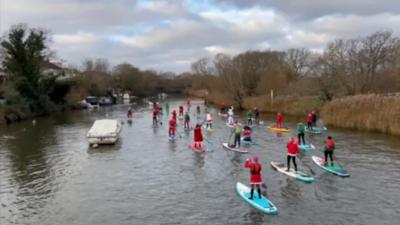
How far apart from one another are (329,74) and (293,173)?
122ft

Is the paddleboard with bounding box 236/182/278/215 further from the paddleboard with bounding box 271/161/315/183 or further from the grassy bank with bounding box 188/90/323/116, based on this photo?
the grassy bank with bounding box 188/90/323/116

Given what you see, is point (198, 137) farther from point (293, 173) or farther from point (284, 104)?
point (284, 104)

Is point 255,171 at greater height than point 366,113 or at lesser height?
lesser

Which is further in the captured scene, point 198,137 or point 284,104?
point 284,104

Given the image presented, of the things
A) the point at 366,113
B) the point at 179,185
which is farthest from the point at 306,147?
the point at 366,113

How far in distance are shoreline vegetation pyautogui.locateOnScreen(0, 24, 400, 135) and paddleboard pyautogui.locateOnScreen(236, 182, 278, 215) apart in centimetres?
2178

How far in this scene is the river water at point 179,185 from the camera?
17.1 m

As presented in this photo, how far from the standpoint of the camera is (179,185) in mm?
21672

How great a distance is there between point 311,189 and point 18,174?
14808mm

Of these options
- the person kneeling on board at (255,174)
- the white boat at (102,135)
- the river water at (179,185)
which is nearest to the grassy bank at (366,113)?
the river water at (179,185)

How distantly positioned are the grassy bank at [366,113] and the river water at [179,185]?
116 inches

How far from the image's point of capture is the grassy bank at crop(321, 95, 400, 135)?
38.0 metres

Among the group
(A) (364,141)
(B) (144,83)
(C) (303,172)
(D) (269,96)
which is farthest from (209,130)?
(B) (144,83)

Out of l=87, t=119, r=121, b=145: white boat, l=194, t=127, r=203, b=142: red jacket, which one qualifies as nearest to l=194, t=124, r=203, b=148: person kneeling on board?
l=194, t=127, r=203, b=142: red jacket
